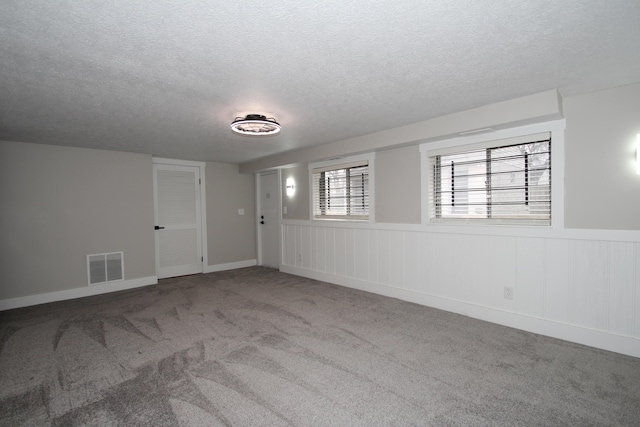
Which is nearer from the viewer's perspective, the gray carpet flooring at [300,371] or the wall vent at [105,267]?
the gray carpet flooring at [300,371]

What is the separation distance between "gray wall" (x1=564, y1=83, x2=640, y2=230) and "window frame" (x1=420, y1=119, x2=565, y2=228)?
0.20 feet

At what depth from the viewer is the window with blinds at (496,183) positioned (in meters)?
3.05

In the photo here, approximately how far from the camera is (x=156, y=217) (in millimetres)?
5570

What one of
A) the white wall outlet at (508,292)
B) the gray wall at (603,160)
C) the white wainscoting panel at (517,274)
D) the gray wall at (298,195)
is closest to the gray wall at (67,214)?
the gray wall at (298,195)

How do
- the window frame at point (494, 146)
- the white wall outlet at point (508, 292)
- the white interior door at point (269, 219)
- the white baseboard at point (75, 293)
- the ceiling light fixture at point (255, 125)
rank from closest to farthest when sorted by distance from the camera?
1. the window frame at point (494, 146)
2. the ceiling light fixture at point (255, 125)
3. the white wall outlet at point (508, 292)
4. the white baseboard at point (75, 293)
5. the white interior door at point (269, 219)

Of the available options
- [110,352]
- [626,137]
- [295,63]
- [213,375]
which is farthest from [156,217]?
[626,137]

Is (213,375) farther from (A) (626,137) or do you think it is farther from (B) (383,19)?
(A) (626,137)

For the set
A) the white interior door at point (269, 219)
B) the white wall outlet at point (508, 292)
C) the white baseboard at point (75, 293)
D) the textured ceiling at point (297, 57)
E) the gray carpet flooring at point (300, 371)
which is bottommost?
the gray carpet flooring at point (300, 371)

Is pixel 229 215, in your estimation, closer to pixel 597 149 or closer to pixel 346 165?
pixel 346 165

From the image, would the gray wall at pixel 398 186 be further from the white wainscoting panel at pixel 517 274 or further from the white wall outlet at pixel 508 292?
the white wall outlet at pixel 508 292

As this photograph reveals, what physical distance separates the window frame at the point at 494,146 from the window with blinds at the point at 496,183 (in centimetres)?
3

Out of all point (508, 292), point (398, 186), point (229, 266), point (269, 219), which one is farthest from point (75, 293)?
point (508, 292)

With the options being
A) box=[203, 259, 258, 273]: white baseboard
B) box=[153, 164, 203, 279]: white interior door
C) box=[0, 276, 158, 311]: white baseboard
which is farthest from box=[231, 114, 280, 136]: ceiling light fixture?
box=[203, 259, 258, 273]: white baseboard

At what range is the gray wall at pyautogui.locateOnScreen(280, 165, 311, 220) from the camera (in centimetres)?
562
